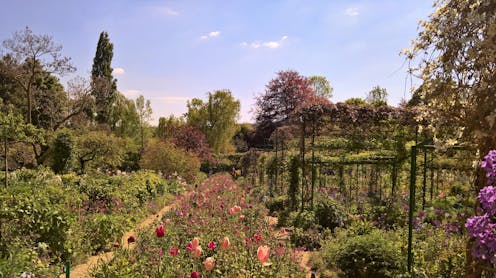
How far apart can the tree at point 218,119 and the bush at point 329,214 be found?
17409 millimetres

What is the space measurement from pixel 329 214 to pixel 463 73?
4873mm

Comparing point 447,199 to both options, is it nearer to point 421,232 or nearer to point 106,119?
point 421,232

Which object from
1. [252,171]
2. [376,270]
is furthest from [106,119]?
[376,270]

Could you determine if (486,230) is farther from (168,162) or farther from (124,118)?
(124,118)

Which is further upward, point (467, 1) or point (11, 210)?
point (467, 1)

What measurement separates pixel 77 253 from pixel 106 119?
2297 cm

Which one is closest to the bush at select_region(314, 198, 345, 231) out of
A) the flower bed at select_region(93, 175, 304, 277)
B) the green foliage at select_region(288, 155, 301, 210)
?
the green foliage at select_region(288, 155, 301, 210)

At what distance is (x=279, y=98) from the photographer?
26094 millimetres

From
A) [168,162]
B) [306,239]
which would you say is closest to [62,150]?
[168,162]

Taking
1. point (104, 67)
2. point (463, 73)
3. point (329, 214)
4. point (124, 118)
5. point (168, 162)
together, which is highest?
point (104, 67)

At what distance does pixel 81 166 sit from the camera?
17234mm

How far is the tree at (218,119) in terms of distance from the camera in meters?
24.4

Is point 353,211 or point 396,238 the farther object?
point 353,211

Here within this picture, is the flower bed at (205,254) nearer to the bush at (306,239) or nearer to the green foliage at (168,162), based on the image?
the bush at (306,239)
